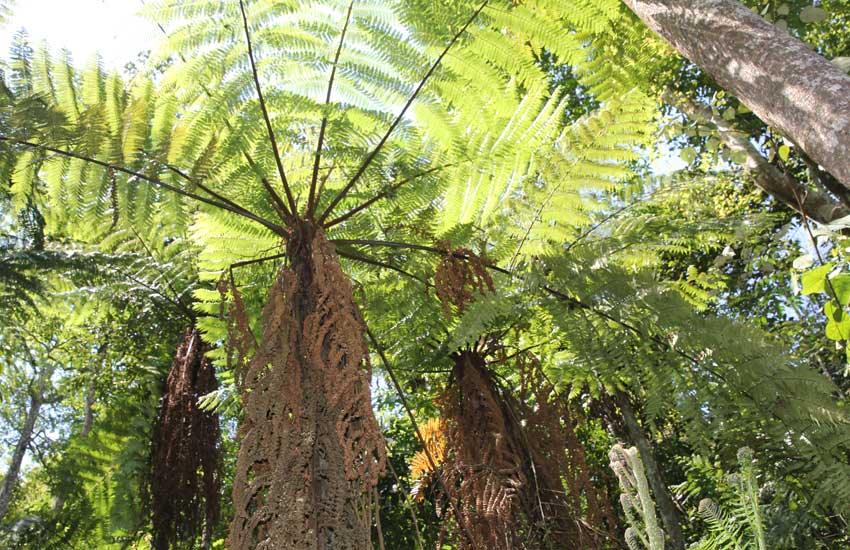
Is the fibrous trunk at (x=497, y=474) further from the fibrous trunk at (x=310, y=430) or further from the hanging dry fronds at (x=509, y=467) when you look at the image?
the fibrous trunk at (x=310, y=430)

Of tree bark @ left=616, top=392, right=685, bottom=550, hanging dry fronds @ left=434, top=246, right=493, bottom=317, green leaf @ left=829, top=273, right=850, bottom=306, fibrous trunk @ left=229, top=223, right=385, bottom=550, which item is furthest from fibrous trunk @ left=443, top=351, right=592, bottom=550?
green leaf @ left=829, top=273, right=850, bottom=306

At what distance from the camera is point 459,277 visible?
1955 millimetres

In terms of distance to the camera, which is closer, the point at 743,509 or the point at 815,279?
the point at 815,279

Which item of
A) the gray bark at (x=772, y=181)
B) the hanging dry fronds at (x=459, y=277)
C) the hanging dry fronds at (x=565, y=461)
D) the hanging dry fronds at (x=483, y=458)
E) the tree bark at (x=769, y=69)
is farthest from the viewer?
the gray bark at (x=772, y=181)

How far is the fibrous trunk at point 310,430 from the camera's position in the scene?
1272 mm

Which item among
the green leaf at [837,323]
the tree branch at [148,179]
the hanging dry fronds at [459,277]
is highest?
the tree branch at [148,179]

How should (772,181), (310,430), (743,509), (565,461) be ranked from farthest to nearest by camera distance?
(772,181)
(565,461)
(743,509)
(310,430)

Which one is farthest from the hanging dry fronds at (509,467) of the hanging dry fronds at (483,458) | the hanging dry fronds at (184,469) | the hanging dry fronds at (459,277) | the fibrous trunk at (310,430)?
the hanging dry fronds at (184,469)

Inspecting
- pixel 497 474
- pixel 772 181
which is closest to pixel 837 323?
pixel 497 474

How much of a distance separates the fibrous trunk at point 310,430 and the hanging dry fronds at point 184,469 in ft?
6.50

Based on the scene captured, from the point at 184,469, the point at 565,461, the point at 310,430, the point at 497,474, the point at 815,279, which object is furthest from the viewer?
the point at 184,469

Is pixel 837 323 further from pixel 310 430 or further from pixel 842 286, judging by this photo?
pixel 310 430

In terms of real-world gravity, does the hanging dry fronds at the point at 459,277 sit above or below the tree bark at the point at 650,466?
above

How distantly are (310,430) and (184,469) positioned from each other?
219 cm
